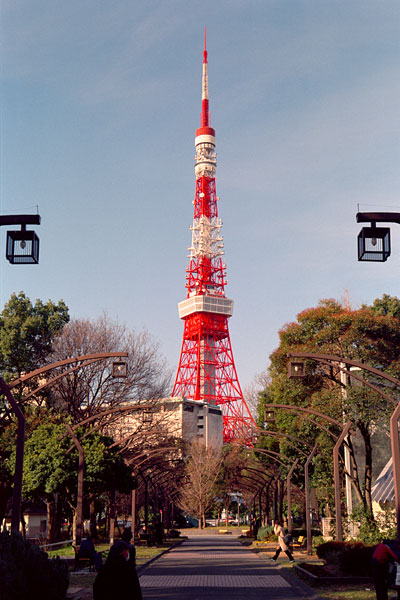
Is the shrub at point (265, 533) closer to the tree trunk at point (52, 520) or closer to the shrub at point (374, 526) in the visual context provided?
the shrub at point (374, 526)

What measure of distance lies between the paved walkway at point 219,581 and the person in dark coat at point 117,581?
20.1 feet

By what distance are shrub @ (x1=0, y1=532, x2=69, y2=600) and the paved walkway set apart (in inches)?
179

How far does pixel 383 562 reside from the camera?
14.2 m

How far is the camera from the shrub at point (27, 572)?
1165cm

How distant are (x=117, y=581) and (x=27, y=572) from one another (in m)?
2.06

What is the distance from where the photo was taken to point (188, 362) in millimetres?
122875

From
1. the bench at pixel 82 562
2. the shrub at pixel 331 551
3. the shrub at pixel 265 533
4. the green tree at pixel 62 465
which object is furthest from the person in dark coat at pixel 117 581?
the shrub at pixel 265 533

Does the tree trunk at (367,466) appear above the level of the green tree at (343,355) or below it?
below

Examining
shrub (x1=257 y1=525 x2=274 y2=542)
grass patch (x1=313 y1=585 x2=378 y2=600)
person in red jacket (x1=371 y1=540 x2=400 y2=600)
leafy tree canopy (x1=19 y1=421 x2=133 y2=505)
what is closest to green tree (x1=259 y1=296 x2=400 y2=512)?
shrub (x1=257 y1=525 x2=274 y2=542)

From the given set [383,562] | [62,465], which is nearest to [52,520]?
[62,465]

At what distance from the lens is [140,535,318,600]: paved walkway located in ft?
59.1

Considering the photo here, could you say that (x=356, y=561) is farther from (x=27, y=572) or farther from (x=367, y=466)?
(x=367, y=466)

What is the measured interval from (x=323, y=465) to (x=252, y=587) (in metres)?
27.6

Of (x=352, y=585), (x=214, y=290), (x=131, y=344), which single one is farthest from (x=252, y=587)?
(x=214, y=290)
